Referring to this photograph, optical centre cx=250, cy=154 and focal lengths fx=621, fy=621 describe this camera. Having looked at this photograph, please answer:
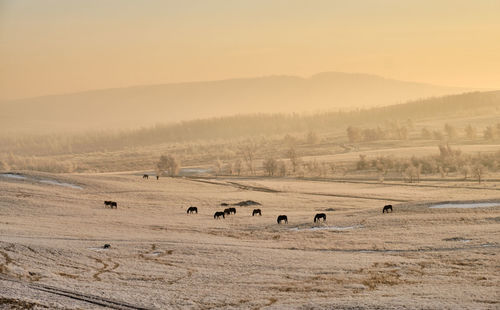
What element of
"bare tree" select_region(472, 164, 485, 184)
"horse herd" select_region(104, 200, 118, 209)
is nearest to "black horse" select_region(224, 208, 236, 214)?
"horse herd" select_region(104, 200, 118, 209)

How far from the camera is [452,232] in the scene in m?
46.0

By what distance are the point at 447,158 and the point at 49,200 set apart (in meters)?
96.5

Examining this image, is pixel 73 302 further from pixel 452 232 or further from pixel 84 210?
pixel 84 210

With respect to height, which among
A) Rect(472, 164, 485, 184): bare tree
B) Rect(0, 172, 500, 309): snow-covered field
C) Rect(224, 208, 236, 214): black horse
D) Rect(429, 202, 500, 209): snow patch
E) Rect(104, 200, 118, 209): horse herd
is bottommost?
Rect(0, 172, 500, 309): snow-covered field

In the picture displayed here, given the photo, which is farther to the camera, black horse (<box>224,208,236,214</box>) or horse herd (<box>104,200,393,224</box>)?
black horse (<box>224,208,236,214</box>)

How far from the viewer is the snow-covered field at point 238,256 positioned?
27344 mm

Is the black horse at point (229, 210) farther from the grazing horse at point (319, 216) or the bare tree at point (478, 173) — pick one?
the bare tree at point (478, 173)

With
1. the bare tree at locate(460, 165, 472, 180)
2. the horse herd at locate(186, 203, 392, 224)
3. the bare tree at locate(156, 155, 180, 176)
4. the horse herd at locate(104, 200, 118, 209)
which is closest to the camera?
the horse herd at locate(186, 203, 392, 224)

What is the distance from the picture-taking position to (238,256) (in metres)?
38.5

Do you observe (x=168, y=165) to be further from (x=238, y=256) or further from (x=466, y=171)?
(x=238, y=256)

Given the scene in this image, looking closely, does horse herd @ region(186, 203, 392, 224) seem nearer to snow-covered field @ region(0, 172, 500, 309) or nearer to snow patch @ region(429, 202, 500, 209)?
snow-covered field @ region(0, 172, 500, 309)

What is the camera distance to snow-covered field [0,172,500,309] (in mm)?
27344

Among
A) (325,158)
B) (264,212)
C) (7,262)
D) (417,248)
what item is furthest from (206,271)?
(325,158)

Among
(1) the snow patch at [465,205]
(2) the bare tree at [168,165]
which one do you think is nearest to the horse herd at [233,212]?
(1) the snow patch at [465,205]
